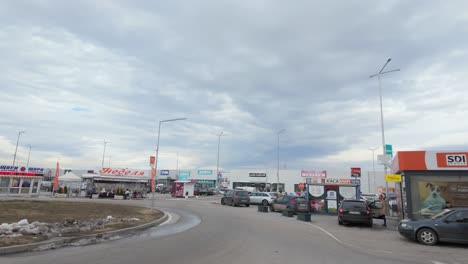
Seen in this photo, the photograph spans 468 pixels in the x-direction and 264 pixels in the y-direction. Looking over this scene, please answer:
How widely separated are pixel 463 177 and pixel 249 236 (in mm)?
14275

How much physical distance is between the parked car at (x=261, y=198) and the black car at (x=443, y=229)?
81.2 feet

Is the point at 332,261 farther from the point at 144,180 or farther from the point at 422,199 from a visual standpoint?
the point at 144,180

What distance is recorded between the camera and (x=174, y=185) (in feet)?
181

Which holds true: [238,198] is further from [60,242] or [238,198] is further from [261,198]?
[60,242]

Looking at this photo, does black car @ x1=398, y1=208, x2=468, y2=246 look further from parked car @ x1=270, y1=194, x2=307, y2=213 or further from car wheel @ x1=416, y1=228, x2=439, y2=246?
parked car @ x1=270, y1=194, x2=307, y2=213

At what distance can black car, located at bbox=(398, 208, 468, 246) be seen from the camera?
12.4m

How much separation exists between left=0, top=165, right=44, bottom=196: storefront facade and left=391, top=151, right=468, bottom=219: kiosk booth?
4186 centimetres

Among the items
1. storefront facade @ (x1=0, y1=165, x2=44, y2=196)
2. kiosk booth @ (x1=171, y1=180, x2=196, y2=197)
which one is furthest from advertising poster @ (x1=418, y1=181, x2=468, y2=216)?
storefront facade @ (x1=0, y1=165, x2=44, y2=196)

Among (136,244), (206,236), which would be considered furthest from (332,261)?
(136,244)

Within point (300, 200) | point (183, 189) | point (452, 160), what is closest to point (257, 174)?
point (183, 189)

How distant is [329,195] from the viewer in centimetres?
2711

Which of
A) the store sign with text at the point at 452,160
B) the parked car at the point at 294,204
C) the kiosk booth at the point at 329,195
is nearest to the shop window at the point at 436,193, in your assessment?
the store sign with text at the point at 452,160

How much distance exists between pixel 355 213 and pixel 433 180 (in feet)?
17.1

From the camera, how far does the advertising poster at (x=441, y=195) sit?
18.4 metres
